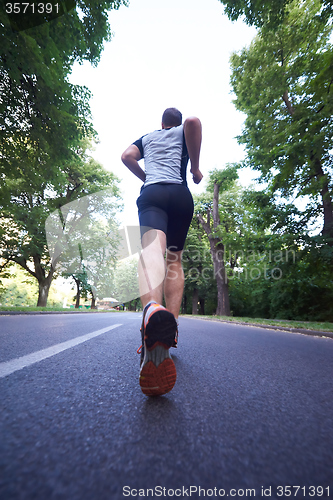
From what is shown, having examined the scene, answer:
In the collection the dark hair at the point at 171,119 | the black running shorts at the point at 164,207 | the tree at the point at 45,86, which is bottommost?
the black running shorts at the point at 164,207

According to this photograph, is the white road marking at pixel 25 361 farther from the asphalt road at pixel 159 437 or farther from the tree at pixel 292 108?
the tree at pixel 292 108

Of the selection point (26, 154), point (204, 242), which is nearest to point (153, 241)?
point (26, 154)

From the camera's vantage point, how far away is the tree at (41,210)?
15312mm

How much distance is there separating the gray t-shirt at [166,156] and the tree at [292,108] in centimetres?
568

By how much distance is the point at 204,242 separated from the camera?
26.8 meters

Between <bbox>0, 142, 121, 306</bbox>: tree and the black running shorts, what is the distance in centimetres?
1146

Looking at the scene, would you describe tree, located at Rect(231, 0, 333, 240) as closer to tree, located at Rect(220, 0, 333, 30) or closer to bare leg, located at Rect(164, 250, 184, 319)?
tree, located at Rect(220, 0, 333, 30)

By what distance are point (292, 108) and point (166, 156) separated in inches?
449

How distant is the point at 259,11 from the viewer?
7070 millimetres

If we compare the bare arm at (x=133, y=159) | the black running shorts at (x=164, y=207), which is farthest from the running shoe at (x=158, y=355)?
A: the bare arm at (x=133, y=159)

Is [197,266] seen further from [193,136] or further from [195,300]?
[193,136]

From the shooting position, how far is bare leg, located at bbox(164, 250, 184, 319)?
2.20 meters

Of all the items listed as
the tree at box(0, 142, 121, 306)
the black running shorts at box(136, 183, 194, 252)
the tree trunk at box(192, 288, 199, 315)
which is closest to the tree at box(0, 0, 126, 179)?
the tree at box(0, 142, 121, 306)

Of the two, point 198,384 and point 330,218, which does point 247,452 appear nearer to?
point 198,384
